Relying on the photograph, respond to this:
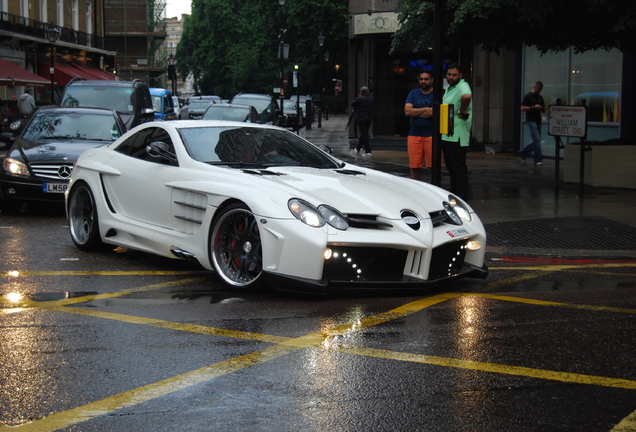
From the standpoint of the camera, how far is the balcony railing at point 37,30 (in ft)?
140

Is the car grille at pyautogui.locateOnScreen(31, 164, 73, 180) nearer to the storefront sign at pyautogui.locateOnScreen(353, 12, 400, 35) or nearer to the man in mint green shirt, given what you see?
the man in mint green shirt

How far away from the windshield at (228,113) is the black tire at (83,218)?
1423cm

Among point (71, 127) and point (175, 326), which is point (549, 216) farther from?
point (71, 127)

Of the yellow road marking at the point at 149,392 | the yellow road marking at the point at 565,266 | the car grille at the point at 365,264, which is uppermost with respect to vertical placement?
the car grille at the point at 365,264

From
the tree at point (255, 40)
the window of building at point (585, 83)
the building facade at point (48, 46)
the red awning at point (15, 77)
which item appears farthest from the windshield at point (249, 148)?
the tree at point (255, 40)

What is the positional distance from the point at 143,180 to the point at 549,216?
521 centimetres

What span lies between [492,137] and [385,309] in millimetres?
19290

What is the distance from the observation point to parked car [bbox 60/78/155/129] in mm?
19281

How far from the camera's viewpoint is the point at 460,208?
7.04 meters

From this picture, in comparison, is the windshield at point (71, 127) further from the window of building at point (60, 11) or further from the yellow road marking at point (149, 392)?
the window of building at point (60, 11)

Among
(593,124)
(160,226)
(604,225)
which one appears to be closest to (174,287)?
(160,226)

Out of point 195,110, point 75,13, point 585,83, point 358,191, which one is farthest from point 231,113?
point 75,13

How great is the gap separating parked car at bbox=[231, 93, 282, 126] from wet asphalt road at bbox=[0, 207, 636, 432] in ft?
74.8

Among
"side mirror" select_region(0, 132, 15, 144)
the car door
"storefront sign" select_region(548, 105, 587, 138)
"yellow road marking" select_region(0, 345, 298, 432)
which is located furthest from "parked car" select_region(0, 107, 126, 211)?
"yellow road marking" select_region(0, 345, 298, 432)
